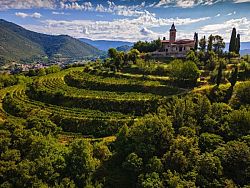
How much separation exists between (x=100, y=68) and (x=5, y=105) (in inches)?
1362

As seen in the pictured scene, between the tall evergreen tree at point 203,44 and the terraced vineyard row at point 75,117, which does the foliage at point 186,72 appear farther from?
the tall evergreen tree at point 203,44

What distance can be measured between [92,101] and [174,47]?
46531 millimetres

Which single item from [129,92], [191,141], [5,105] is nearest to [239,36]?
[129,92]

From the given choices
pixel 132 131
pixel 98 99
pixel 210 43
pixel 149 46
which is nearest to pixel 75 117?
pixel 98 99

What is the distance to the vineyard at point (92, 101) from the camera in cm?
6006

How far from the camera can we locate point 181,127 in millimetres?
49938

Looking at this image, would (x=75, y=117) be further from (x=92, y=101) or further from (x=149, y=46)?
(x=149, y=46)

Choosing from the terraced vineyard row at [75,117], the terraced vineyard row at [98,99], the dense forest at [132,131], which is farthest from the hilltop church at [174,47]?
the terraced vineyard row at [75,117]

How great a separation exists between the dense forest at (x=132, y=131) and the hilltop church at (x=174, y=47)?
1710 centimetres

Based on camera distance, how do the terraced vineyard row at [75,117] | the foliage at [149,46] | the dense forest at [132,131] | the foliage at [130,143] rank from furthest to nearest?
1. the foliage at [149,46]
2. the terraced vineyard row at [75,117]
3. the dense forest at [132,131]
4. the foliage at [130,143]

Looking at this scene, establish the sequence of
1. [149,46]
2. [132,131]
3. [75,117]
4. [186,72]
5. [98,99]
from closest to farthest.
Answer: [132,131]
[75,117]
[98,99]
[186,72]
[149,46]

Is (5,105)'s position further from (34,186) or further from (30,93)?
(34,186)

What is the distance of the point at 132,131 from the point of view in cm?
4916

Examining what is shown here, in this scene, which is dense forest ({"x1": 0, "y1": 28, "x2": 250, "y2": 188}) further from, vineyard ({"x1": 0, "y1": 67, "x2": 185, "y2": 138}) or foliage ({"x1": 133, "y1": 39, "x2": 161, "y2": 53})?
foliage ({"x1": 133, "y1": 39, "x2": 161, "y2": 53})
